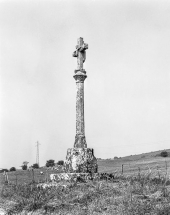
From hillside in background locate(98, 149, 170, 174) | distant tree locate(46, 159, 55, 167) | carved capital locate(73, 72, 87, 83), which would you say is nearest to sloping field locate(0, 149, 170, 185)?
hillside in background locate(98, 149, 170, 174)

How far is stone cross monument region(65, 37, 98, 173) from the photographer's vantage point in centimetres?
1080

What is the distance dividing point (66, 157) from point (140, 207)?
498 cm

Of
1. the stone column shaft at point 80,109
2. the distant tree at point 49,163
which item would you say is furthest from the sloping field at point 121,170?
the distant tree at point 49,163

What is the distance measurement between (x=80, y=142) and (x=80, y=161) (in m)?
0.74

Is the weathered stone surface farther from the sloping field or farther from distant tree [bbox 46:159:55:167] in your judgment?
distant tree [bbox 46:159:55:167]

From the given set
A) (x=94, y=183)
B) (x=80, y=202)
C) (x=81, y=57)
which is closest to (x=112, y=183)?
(x=94, y=183)

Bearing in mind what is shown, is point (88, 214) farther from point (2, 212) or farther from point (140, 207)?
point (2, 212)

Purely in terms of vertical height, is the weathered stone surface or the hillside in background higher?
the weathered stone surface

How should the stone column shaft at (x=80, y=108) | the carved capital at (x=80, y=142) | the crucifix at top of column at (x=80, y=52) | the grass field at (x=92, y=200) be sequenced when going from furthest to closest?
1. the crucifix at top of column at (x=80, y=52)
2. the stone column shaft at (x=80, y=108)
3. the carved capital at (x=80, y=142)
4. the grass field at (x=92, y=200)

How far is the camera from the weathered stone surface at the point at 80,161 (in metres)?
10.8

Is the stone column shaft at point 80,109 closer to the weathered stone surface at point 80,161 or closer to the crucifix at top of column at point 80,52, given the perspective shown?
the weathered stone surface at point 80,161

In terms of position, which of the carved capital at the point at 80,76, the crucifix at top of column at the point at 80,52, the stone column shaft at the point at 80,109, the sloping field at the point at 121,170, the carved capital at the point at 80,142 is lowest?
the sloping field at the point at 121,170

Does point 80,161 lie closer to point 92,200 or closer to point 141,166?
point 92,200

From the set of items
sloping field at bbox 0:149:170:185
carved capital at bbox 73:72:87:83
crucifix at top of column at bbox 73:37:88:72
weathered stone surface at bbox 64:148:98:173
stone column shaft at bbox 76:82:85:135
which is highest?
crucifix at top of column at bbox 73:37:88:72
